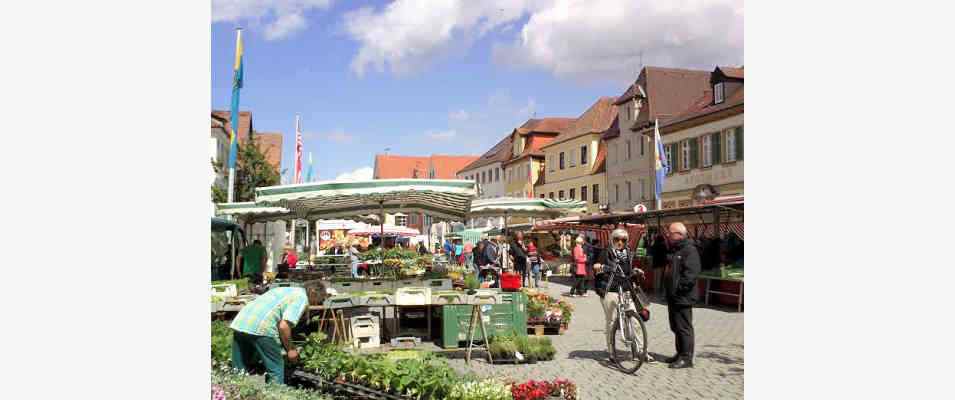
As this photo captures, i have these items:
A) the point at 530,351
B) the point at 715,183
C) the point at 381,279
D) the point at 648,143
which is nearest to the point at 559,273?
the point at 715,183

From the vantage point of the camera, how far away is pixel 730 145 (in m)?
28.8

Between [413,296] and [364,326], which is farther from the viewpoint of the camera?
[364,326]

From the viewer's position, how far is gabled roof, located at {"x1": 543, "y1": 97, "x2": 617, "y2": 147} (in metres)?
46.2

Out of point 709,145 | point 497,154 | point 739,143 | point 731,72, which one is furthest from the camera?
point 497,154

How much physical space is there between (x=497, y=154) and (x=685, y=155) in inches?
1485

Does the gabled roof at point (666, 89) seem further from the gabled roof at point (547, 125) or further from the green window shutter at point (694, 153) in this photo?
the gabled roof at point (547, 125)

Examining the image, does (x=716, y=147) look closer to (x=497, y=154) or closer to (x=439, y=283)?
(x=439, y=283)

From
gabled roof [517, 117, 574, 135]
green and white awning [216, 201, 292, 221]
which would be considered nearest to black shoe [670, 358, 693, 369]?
green and white awning [216, 201, 292, 221]

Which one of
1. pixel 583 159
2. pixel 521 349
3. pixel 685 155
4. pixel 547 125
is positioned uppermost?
pixel 547 125

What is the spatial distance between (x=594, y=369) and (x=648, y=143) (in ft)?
99.5

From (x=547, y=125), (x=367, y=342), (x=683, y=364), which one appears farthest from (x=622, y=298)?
(x=547, y=125)

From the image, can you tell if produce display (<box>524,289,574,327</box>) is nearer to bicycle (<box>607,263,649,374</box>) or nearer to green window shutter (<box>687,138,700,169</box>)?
bicycle (<box>607,263,649,374</box>)

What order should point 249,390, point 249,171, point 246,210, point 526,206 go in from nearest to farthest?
point 249,390 → point 526,206 → point 246,210 → point 249,171

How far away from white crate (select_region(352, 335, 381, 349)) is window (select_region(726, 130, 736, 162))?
2223 cm
